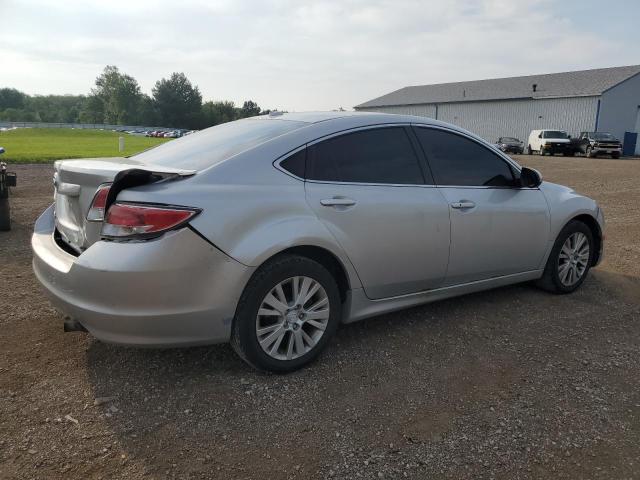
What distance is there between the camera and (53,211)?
3.80m

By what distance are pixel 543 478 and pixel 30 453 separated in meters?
2.44

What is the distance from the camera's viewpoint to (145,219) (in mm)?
2789

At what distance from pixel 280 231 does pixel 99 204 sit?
1.05 meters

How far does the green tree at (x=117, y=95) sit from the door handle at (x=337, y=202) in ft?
430

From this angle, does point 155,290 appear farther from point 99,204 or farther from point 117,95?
point 117,95

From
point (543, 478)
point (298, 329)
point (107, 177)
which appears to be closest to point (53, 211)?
point (107, 177)

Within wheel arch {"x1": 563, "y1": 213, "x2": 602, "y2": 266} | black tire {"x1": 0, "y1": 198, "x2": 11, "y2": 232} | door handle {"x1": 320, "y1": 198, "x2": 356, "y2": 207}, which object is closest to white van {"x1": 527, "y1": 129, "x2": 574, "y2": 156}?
wheel arch {"x1": 563, "y1": 213, "x2": 602, "y2": 266}

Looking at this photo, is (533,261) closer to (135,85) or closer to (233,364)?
(233,364)

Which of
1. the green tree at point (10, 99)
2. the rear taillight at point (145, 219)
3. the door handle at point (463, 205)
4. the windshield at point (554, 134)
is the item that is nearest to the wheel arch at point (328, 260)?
the rear taillight at point (145, 219)

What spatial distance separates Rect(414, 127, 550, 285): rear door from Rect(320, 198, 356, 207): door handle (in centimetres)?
90

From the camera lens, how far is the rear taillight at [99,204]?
295cm

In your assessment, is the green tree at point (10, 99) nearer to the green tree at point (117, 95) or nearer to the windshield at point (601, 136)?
the green tree at point (117, 95)

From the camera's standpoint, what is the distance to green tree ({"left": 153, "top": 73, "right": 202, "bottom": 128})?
109688 millimetres

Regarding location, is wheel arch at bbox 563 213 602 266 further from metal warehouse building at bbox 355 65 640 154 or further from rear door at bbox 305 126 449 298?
metal warehouse building at bbox 355 65 640 154
